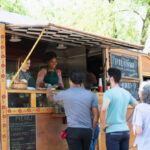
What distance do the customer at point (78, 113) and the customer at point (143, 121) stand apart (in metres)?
0.82

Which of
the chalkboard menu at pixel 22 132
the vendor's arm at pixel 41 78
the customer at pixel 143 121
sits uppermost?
the vendor's arm at pixel 41 78

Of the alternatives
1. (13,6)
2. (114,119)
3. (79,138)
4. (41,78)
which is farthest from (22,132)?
(13,6)

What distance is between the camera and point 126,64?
737 centimetres

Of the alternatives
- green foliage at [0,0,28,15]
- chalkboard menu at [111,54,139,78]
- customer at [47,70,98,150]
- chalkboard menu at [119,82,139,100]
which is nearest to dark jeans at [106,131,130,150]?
customer at [47,70,98,150]

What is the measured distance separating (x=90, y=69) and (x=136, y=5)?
20.6 ft

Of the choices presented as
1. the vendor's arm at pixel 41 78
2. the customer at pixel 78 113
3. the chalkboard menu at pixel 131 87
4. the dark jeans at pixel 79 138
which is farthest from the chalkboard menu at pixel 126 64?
the dark jeans at pixel 79 138

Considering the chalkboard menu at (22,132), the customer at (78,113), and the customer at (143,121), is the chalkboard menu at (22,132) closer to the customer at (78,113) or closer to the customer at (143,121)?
the customer at (78,113)

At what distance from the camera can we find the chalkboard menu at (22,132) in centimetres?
457

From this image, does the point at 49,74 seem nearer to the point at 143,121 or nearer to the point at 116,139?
the point at 116,139

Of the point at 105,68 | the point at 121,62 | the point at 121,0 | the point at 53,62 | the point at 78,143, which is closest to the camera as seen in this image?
the point at 78,143

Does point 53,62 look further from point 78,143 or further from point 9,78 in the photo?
point 78,143

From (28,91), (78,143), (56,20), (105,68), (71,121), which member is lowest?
(78,143)

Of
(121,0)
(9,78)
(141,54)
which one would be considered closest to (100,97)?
(9,78)

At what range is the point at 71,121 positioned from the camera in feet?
13.1
